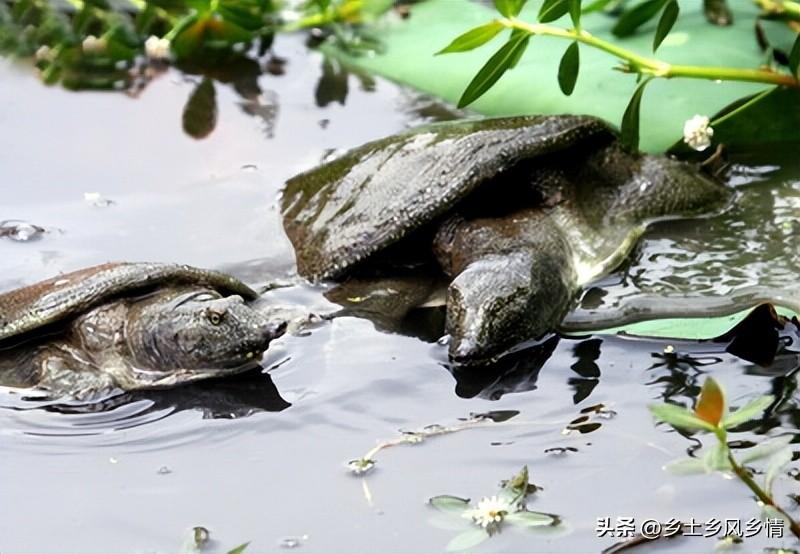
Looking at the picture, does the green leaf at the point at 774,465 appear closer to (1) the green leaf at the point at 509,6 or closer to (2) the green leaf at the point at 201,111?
(1) the green leaf at the point at 509,6

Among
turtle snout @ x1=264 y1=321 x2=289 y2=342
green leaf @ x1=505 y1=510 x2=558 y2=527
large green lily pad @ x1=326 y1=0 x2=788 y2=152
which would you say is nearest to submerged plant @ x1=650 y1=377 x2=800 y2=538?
green leaf @ x1=505 y1=510 x2=558 y2=527

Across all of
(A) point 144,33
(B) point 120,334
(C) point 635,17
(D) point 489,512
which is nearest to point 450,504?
(D) point 489,512

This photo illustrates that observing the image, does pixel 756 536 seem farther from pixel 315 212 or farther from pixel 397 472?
pixel 315 212

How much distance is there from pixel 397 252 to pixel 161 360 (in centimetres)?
71

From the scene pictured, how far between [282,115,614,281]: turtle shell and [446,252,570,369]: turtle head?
263mm

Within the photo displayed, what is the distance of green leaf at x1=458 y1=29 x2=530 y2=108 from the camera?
2.85m

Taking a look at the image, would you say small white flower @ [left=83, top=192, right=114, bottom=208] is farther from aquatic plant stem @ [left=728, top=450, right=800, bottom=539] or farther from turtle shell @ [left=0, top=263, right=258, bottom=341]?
aquatic plant stem @ [left=728, top=450, right=800, bottom=539]

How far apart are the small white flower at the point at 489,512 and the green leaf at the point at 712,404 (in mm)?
385

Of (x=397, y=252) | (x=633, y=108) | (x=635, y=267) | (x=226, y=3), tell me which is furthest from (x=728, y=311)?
(x=226, y=3)

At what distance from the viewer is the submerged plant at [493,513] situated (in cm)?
192

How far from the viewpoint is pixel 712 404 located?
170 cm

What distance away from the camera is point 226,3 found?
4188mm

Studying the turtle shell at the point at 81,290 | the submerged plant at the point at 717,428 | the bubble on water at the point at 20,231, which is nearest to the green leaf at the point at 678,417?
the submerged plant at the point at 717,428

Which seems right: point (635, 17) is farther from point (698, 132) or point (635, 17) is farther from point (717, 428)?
point (717, 428)
